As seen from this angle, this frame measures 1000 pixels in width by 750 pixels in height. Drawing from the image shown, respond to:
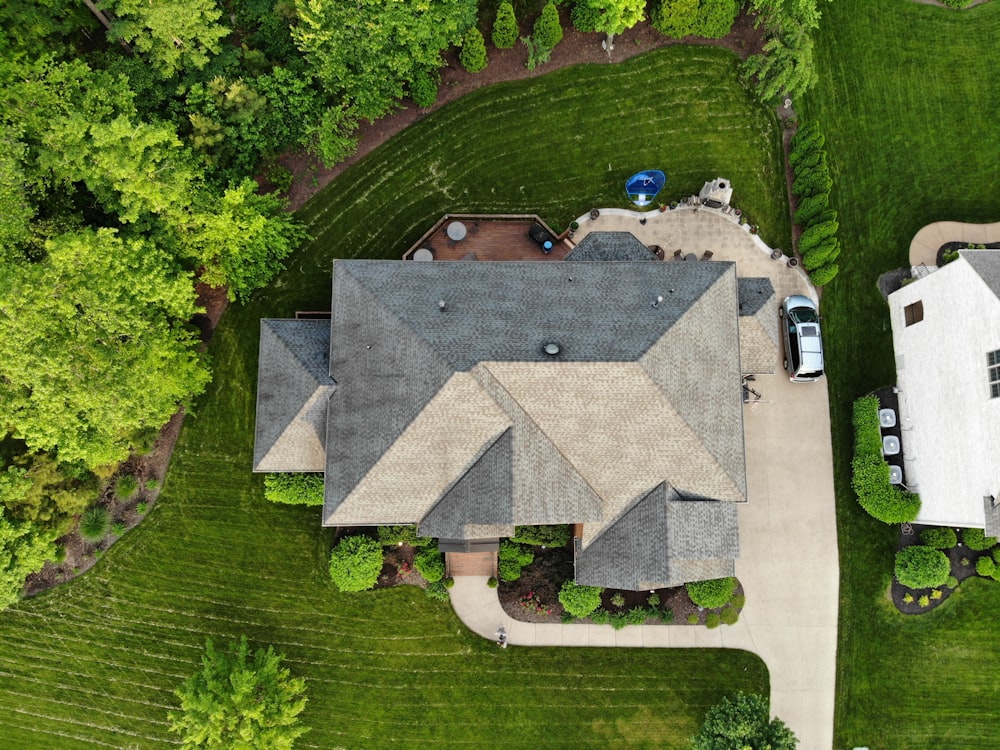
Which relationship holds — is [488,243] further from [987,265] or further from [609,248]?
[987,265]

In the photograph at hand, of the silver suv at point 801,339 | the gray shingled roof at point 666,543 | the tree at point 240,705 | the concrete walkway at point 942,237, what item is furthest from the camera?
the concrete walkway at point 942,237

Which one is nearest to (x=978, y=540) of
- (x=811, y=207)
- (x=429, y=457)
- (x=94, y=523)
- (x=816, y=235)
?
(x=816, y=235)

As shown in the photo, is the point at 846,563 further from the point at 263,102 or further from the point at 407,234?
the point at 263,102

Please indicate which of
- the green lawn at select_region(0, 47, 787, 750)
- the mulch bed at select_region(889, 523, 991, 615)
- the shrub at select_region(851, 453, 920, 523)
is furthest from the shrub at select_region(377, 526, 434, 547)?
the mulch bed at select_region(889, 523, 991, 615)

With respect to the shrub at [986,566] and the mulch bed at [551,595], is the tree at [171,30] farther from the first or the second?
the shrub at [986,566]

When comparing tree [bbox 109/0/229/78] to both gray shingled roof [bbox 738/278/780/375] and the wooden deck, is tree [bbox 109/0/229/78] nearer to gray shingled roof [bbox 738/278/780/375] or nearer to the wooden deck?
the wooden deck

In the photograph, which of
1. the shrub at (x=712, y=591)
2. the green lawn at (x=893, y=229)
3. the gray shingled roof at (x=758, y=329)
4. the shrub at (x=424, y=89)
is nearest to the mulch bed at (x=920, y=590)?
the green lawn at (x=893, y=229)
